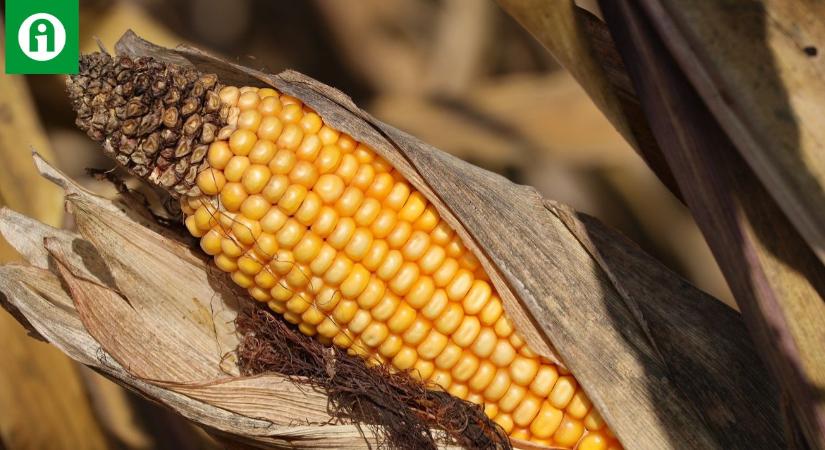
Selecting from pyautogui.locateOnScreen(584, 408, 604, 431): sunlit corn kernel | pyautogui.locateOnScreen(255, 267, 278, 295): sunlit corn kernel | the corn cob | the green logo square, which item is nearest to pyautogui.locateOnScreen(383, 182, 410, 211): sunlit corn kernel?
the corn cob

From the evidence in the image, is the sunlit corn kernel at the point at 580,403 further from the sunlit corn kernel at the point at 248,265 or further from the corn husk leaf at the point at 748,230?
the sunlit corn kernel at the point at 248,265

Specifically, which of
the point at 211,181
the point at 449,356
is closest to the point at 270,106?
the point at 211,181

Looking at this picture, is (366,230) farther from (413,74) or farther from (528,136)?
(413,74)

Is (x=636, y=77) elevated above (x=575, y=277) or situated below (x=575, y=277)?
above

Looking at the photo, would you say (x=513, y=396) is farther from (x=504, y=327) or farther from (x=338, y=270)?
(x=338, y=270)

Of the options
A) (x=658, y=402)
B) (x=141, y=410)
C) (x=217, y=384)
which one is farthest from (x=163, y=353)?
(x=141, y=410)

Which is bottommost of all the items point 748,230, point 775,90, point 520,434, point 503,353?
point 520,434
